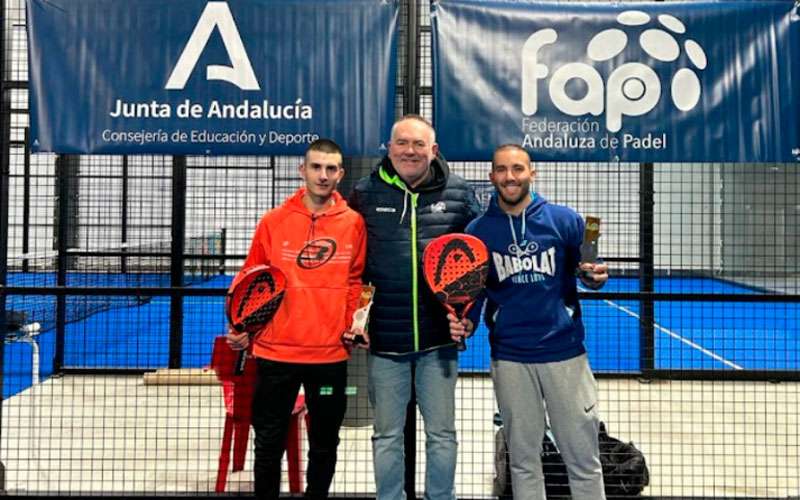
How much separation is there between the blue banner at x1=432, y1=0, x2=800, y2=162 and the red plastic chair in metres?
1.83

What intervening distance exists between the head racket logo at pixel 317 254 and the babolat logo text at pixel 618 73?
1.45 meters

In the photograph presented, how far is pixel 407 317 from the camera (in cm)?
293

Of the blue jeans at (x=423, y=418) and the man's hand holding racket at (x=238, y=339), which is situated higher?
the man's hand holding racket at (x=238, y=339)

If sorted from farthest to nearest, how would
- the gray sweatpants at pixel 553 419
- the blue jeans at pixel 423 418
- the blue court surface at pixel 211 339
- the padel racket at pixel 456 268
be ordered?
the blue court surface at pixel 211 339
the blue jeans at pixel 423 418
the gray sweatpants at pixel 553 419
the padel racket at pixel 456 268

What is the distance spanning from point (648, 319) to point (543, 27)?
12.8 ft

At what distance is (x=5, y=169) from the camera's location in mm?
3756

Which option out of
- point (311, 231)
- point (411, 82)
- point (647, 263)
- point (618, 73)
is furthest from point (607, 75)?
point (647, 263)

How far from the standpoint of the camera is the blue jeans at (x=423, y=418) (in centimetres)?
295

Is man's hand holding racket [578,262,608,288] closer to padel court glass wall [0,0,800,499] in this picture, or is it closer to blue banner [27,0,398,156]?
padel court glass wall [0,0,800,499]

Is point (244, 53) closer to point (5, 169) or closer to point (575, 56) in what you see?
point (5, 169)

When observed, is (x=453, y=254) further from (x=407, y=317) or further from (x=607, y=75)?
(x=607, y=75)

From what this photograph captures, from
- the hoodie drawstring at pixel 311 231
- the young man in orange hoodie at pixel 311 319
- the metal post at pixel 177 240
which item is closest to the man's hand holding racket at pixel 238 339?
the young man in orange hoodie at pixel 311 319

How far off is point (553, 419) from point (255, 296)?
1395 mm

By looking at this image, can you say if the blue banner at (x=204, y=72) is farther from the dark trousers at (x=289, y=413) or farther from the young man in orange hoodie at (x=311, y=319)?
the dark trousers at (x=289, y=413)
